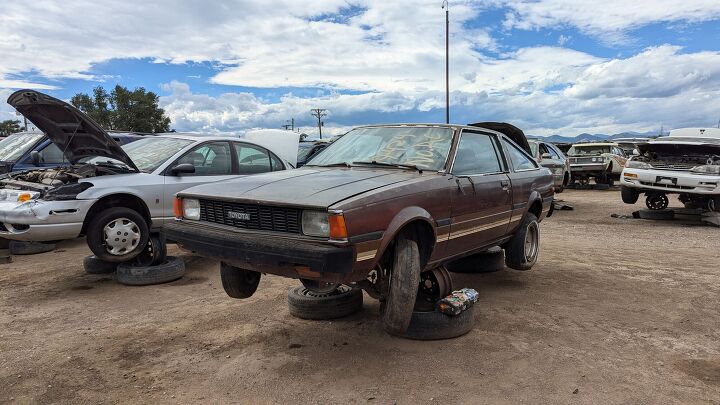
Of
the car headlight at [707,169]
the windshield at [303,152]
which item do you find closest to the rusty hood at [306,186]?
the car headlight at [707,169]

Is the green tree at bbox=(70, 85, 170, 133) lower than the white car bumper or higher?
higher

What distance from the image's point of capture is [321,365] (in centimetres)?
348

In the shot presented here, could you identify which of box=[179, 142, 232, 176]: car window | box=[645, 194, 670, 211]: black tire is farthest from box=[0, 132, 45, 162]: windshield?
box=[645, 194, 670, 211]: black tire

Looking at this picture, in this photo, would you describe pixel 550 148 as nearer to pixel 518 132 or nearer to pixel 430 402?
pixel 518 132

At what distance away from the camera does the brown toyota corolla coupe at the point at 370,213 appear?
3.02 m

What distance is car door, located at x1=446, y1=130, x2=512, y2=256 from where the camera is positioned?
404 centimetres

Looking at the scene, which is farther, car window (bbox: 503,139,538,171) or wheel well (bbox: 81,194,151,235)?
wheel well (bbox: 81,194,151,235)

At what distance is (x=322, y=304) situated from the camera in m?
4.29

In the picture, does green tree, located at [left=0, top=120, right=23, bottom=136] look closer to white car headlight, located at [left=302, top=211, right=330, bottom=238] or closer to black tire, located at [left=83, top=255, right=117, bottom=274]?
black tire, located at [left=83, top=255, right=117, bottom=274]

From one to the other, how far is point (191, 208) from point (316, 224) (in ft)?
4.03

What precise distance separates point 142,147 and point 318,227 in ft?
15.8

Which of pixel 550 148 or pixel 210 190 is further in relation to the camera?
pixel 550 148

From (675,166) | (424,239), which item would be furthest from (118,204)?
(675,166)

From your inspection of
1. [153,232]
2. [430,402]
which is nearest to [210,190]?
[430,402]
